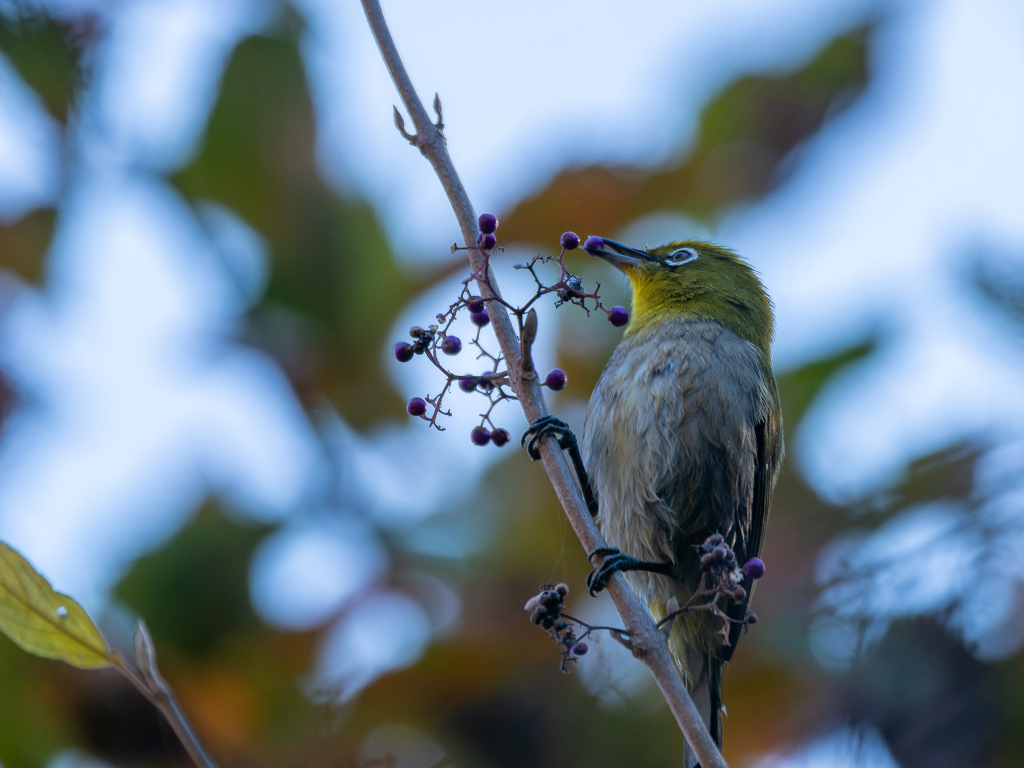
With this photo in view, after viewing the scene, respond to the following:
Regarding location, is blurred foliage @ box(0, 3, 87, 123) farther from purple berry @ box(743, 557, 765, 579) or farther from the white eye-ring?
purple berry @ box(743, 557, 765, 579)

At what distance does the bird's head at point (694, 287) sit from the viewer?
4.09 metres

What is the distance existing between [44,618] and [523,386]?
3.78 ft

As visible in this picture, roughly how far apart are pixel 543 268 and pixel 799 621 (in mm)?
1996

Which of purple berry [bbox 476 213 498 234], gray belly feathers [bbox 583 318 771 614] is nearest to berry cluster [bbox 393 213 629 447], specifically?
purple berry [bbox 476 213 498 234]

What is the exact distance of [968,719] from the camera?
3.19 metres

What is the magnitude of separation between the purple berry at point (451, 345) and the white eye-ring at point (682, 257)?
213cm

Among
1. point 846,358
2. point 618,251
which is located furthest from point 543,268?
point 846,358

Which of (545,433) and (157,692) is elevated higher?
(545,433)

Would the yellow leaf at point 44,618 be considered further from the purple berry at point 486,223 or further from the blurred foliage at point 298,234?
the blurred foliage at point 298,234

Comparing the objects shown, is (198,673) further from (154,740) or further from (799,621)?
(799,621)

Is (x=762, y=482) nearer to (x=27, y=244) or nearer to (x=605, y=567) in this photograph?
(x=605, y=567)

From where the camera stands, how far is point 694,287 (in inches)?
164

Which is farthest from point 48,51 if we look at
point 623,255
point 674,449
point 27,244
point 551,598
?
point 551,598

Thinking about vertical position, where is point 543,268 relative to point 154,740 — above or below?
above
